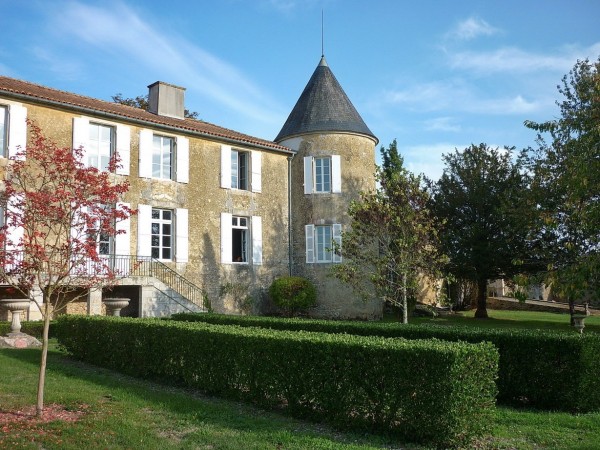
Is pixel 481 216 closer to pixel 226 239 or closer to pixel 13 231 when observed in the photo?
pixel 226 239

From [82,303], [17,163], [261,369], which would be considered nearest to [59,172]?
[17,163]

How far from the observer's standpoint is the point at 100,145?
17109 millimetres

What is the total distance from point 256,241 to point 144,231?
4605 millimetres

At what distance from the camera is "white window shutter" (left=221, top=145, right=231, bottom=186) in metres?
19.9

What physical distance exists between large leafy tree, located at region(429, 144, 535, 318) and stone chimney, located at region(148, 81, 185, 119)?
11.4 m

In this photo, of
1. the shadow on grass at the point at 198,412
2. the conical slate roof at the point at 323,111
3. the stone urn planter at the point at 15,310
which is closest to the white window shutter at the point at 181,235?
the stone urn planter at the point at 15,310

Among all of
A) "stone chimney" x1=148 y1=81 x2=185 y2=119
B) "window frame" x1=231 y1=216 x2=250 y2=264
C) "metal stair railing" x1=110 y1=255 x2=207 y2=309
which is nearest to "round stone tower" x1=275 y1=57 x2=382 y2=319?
"window frame" x1=231 y1=216 x2=250 y2=264

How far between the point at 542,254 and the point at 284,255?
9429 mm

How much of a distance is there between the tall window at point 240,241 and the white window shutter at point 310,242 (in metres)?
2.44

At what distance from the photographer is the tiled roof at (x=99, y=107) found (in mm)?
15531

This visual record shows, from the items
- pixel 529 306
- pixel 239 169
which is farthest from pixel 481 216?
pixel 529 306

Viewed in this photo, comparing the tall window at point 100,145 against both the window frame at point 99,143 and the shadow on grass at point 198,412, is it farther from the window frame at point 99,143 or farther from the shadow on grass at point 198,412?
the shadow on grass at point 198,412

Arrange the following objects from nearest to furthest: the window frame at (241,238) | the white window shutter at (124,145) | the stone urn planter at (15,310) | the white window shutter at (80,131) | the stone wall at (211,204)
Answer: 1. the stone urn planter at (15,310)
2. the white window shutter at (80,131)
3. the white window shutter at (124,145)
4. the stone wall at (211,204)
5. the window frame at (241,238)

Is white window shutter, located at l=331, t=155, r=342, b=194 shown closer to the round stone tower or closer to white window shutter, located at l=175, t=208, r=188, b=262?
the round stone tower
